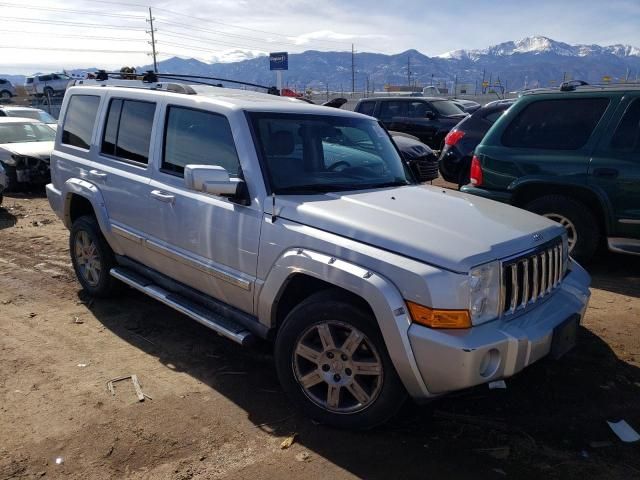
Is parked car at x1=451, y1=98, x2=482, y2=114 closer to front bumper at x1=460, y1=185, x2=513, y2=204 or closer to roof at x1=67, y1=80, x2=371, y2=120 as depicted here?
front bumper at x1=460, y1=185, x2=513, y2=204

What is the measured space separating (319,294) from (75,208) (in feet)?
10.8

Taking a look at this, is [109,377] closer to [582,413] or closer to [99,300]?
[99,300]

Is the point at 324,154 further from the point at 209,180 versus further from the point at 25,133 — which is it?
the point at 25,133

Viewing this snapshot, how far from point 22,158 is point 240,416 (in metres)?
10.0

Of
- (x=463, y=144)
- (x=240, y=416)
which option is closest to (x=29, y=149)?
(x=463, y=144)

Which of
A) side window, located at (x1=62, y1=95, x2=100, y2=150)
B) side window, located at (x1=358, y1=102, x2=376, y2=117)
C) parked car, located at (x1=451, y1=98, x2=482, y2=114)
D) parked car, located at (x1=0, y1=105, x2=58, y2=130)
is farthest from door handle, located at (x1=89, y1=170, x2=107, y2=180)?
parked car, located at (x1=451, y1=98, x2=482, y2=114)

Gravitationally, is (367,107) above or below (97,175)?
above

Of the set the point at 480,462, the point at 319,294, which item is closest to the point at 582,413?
the point at 480,462

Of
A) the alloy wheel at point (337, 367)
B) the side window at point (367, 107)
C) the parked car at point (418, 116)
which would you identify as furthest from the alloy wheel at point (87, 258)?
the side window at point (367, 107)

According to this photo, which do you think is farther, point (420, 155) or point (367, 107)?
point (367, 107)

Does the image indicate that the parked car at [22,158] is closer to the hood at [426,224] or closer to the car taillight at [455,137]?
the car taillight at [455,137]

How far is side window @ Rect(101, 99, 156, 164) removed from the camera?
174 inches

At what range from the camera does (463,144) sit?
28.1 ft

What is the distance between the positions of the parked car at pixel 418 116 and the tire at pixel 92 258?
35.9 ft
